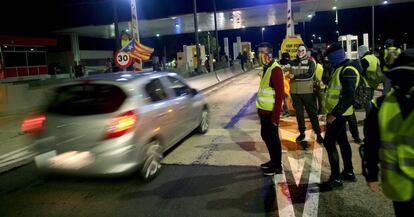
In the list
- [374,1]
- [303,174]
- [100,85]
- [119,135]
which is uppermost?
[374,1]

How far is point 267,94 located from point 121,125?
205 centimetres

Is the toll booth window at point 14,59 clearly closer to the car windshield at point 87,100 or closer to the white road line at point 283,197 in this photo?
the car windshield at point 87,100

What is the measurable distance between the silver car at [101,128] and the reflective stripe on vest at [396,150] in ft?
11.6

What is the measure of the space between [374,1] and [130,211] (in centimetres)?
2639

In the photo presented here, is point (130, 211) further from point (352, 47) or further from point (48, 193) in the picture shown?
point (352, 47)

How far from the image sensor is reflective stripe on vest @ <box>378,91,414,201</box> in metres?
2.54

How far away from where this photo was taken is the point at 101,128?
5.32 m

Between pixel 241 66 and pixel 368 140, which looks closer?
pixel 368 140

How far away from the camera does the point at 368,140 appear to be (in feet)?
9.36

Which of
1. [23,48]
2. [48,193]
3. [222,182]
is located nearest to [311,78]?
[222,182]

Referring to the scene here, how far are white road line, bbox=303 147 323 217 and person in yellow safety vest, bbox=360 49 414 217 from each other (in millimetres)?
1935

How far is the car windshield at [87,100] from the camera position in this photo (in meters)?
5.54

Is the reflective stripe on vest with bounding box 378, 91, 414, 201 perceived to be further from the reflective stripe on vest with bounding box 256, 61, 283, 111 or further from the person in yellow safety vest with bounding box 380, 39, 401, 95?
the person in yellow safety vest with bounding box 380, 39, 401, 95

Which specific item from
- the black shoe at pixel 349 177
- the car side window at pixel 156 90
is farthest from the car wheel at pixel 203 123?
the black shoe at pixel 349 177
